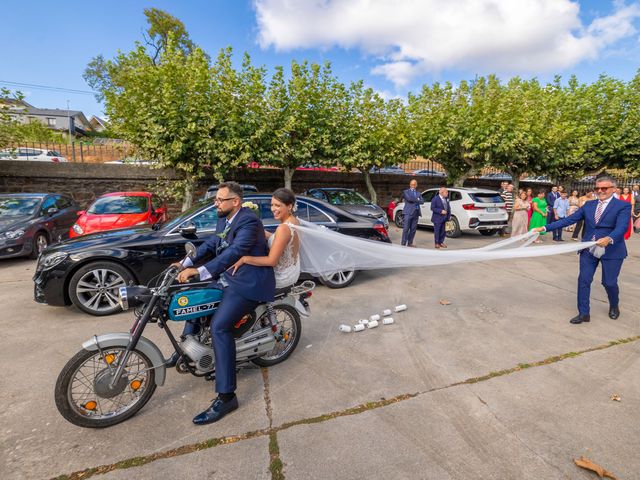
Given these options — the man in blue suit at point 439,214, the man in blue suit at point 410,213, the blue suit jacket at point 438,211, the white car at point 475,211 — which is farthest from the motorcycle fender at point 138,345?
the white car at point 475,211

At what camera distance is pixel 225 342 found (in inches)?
109

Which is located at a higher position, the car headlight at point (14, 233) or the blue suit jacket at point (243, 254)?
the blue suit jacket at point (243, 254)

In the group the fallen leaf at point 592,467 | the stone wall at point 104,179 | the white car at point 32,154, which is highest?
the white car at point 32,154

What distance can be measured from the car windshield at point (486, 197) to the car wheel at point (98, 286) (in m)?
10.5

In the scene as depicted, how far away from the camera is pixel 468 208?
11789mm

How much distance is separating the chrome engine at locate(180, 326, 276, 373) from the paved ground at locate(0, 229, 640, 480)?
11.3 inches

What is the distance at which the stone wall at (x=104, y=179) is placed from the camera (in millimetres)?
12016

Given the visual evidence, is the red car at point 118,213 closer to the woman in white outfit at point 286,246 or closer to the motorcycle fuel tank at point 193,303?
the woman in white outfit at point 286,246

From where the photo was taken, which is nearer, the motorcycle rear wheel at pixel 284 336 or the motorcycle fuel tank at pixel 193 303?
the motorcycle fuel tank at pixel 193 303

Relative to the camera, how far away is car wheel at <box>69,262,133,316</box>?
15.7 feet

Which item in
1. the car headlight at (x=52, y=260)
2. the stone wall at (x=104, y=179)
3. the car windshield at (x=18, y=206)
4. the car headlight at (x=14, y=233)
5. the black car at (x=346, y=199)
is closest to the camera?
the car headlight at (x=52, y=260)

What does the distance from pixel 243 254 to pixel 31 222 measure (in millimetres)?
7866

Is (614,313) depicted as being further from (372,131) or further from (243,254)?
(372,131)

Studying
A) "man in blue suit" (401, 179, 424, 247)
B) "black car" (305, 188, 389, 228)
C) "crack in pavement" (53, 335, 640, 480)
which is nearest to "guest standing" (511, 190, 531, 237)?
"man in blue suit" (401, 179, 424, 247)
